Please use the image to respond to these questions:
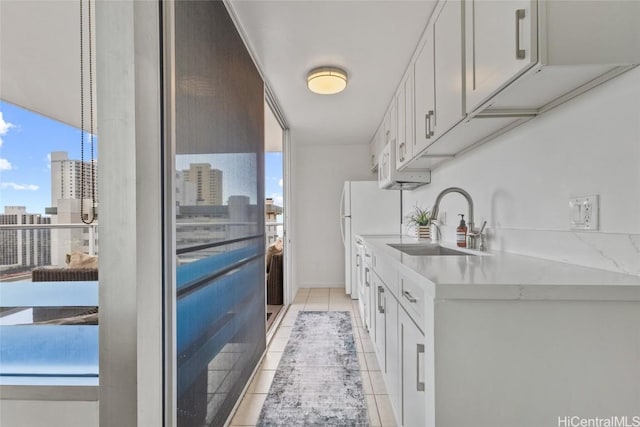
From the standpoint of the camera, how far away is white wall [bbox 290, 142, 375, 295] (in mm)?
4820

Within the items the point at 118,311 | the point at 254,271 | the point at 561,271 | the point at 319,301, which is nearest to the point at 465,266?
the point at 561,271

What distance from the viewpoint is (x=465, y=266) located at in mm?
1119

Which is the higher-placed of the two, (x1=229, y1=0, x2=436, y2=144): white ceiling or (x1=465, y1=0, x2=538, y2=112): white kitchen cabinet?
(x1=229, y1=0, x2=436, y2=144): white ceiling

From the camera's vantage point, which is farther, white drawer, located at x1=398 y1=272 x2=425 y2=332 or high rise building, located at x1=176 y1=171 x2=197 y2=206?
high rise building, located at x1=176 y1=171 x2=197 y2=206

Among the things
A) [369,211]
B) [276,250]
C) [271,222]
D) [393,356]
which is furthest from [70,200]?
[271,222]

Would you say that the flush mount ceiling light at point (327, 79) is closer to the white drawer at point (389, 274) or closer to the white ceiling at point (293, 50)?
the white ceiling at point (293, 50)

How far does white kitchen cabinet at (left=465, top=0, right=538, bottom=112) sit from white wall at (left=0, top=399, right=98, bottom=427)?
1.87m

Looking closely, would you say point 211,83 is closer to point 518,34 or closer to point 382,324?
point 518,34

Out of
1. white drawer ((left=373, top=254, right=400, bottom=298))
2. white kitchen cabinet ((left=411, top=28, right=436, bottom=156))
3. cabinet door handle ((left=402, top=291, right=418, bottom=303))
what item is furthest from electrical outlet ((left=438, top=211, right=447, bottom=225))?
cabinet door handle ((left=402, top=291, right=418, bottom=303))

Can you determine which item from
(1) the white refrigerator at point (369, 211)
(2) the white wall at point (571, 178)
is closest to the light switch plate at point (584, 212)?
(2) the white wall at point (571, 178)

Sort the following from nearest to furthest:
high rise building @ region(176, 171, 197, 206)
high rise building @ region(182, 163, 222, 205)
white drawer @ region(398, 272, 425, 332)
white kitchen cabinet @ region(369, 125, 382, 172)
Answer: white drawer @ region(398, 272, 425, 332)
high rise building @ region(176, 171, 197, 206)
high rise building @ region(182, 163, 222, 205)
white kitchen cabinet @ region(369, 125, 382, 172)

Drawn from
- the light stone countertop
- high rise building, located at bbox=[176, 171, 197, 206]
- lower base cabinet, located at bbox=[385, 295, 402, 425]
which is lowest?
lower base cabinet, located at bbox=[385, 295, 402, 425]

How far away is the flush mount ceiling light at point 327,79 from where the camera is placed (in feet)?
7.84

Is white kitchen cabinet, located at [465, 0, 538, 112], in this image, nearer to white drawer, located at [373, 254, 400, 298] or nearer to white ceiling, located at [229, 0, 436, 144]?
white ceiling, located at [229, 0, 436, 144]
